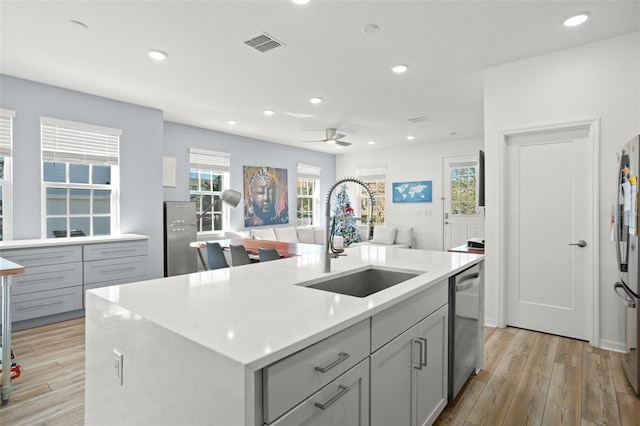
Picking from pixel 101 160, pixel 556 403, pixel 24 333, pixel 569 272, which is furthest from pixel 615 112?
pixel 24 333

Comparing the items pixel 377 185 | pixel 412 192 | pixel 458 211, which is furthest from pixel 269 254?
pixel 377 185

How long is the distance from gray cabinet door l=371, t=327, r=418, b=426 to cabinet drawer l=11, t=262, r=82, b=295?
3.80m

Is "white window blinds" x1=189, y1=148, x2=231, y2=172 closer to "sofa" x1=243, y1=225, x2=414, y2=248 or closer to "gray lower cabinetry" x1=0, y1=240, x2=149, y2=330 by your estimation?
"sofa" x1=243, y1=225, x2=414, y2=248

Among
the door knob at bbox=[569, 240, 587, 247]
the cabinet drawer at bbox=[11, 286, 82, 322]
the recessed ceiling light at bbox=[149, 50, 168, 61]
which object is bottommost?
the cabinet drawer at bbox=[11, 286, 82, 322]

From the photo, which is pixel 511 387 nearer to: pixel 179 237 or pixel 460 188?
pixel 179 237

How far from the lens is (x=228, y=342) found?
901 millimetres

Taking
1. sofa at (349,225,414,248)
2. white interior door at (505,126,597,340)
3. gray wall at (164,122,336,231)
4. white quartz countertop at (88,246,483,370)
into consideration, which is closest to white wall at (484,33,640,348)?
white interior door at (505,126,597,340)

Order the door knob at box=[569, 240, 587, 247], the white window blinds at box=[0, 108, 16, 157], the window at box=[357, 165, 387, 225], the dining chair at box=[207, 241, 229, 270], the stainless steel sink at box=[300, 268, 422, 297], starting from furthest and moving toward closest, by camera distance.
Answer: the window at box=[357, 165, 387, 225], the dining chair at box=[207, 241, 229, 270], the white window blinds at box=[0, 108, 16, 157], the door knob at box=[569, 240, 587, 247], the stainless steel sink at box=[300, 268, 422, 297]

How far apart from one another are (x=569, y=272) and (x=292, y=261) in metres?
2.67

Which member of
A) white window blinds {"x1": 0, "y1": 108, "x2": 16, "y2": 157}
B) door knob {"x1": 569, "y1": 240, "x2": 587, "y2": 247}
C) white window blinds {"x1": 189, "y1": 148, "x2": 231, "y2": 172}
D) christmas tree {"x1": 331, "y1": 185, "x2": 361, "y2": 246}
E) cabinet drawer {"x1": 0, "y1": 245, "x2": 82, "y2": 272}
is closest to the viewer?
door knob {"x1": 569, "y1": 240, "x2": 587, "y2": 247}

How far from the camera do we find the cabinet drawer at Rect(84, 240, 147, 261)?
393cm

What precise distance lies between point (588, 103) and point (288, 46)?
8.72 feet

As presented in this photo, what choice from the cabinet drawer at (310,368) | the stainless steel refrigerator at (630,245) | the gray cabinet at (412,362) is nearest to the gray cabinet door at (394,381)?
the gray cabinet at (412,362)

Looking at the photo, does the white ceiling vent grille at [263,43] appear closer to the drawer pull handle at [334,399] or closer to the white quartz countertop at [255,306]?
the white quartz countertop at [255,306]
